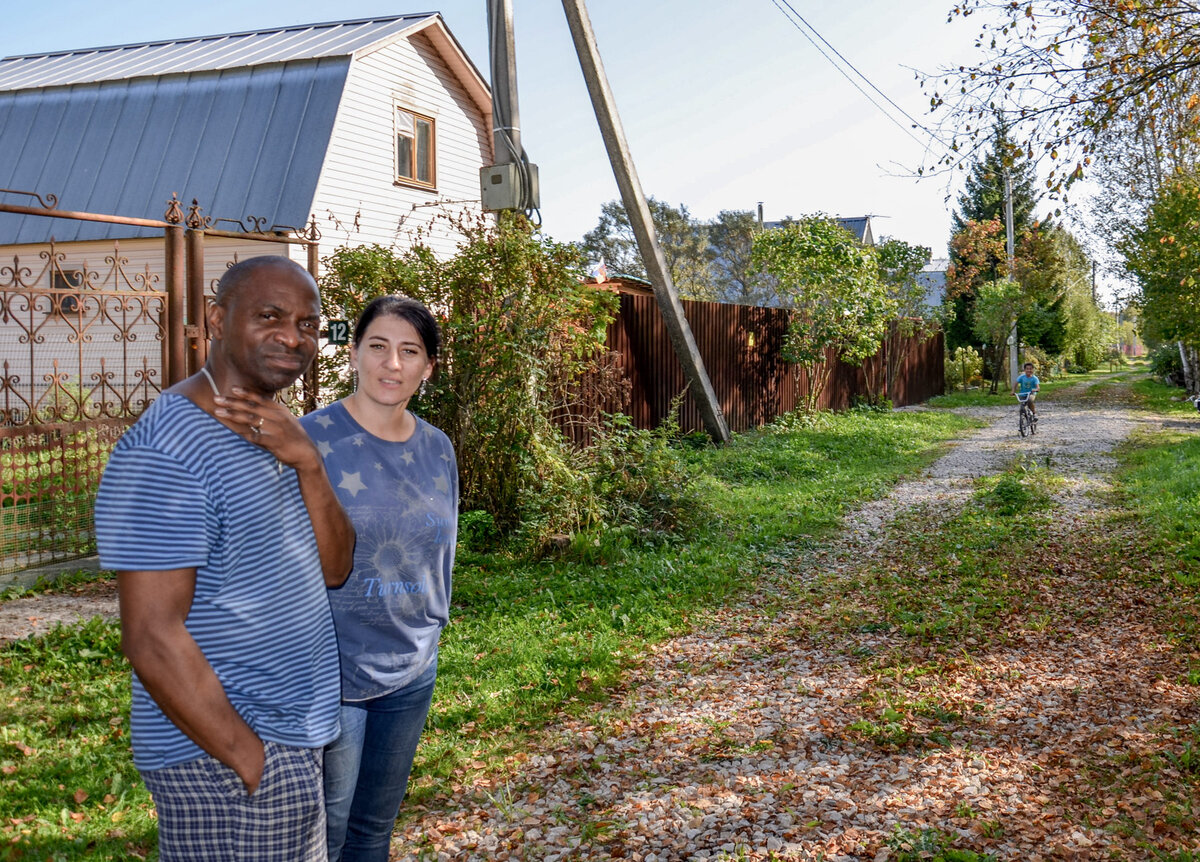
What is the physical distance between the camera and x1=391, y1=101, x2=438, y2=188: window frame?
1617 centimetres

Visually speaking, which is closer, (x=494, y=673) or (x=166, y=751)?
(x=166, y=751)

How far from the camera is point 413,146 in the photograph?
16.9 meters

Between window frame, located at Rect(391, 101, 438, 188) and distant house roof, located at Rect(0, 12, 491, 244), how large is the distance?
48.4 inches

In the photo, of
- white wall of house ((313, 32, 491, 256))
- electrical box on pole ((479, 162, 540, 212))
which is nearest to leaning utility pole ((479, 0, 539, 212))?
electrical box on pole ((479, 162, 540, 212))

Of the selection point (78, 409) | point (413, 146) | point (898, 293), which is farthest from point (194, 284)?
point (898, 293)

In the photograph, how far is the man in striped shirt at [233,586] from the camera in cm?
161

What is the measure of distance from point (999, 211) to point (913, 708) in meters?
43.5

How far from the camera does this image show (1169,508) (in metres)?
10.1

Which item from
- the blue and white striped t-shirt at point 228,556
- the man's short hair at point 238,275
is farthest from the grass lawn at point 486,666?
the man's short hair at point 238,275

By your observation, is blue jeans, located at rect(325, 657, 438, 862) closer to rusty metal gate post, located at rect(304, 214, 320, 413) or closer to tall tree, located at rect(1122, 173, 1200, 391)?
rusty metal gate post, located at rect(304, 214, 320, 413)

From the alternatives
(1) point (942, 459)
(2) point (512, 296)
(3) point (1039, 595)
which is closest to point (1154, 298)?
(1) point (942, 459)

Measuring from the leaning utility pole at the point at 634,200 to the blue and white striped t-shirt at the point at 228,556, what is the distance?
9.89m

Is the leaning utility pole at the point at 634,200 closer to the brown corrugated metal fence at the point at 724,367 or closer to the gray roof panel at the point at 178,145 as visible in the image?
the brown corrugated metal fence at the point at 724,367

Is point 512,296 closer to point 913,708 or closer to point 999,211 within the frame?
point 913,708
